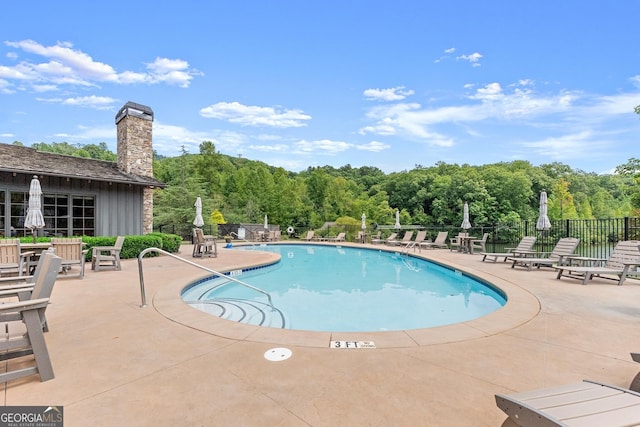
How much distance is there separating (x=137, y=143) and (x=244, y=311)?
1042cm

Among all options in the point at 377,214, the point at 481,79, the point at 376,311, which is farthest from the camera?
the point at 377,214

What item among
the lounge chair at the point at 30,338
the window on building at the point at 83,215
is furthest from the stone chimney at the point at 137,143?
the lounge chair at the point at 30,338

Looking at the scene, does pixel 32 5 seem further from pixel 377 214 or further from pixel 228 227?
pixel 377 214

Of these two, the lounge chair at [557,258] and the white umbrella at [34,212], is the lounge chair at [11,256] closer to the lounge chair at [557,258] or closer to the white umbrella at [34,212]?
the white umbrella at [34,212]

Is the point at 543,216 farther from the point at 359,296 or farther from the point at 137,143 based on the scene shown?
the point at 137,143

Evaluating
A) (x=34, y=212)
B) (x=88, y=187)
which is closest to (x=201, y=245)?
(x=34, y=212)

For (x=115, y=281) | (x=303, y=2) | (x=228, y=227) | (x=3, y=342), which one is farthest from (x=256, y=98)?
(x=3, y=342)

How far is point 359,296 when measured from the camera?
6.58 metres

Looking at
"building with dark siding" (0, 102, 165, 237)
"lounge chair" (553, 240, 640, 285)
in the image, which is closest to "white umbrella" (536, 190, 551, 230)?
"lounge chair" (553, 240, 640, 285)

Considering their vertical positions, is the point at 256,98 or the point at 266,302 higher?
the point at 256,98

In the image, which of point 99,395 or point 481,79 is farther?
point 481,79

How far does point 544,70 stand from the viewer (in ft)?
54.4

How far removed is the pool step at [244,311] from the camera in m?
4.87

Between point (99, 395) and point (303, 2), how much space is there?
14918 millimetres
